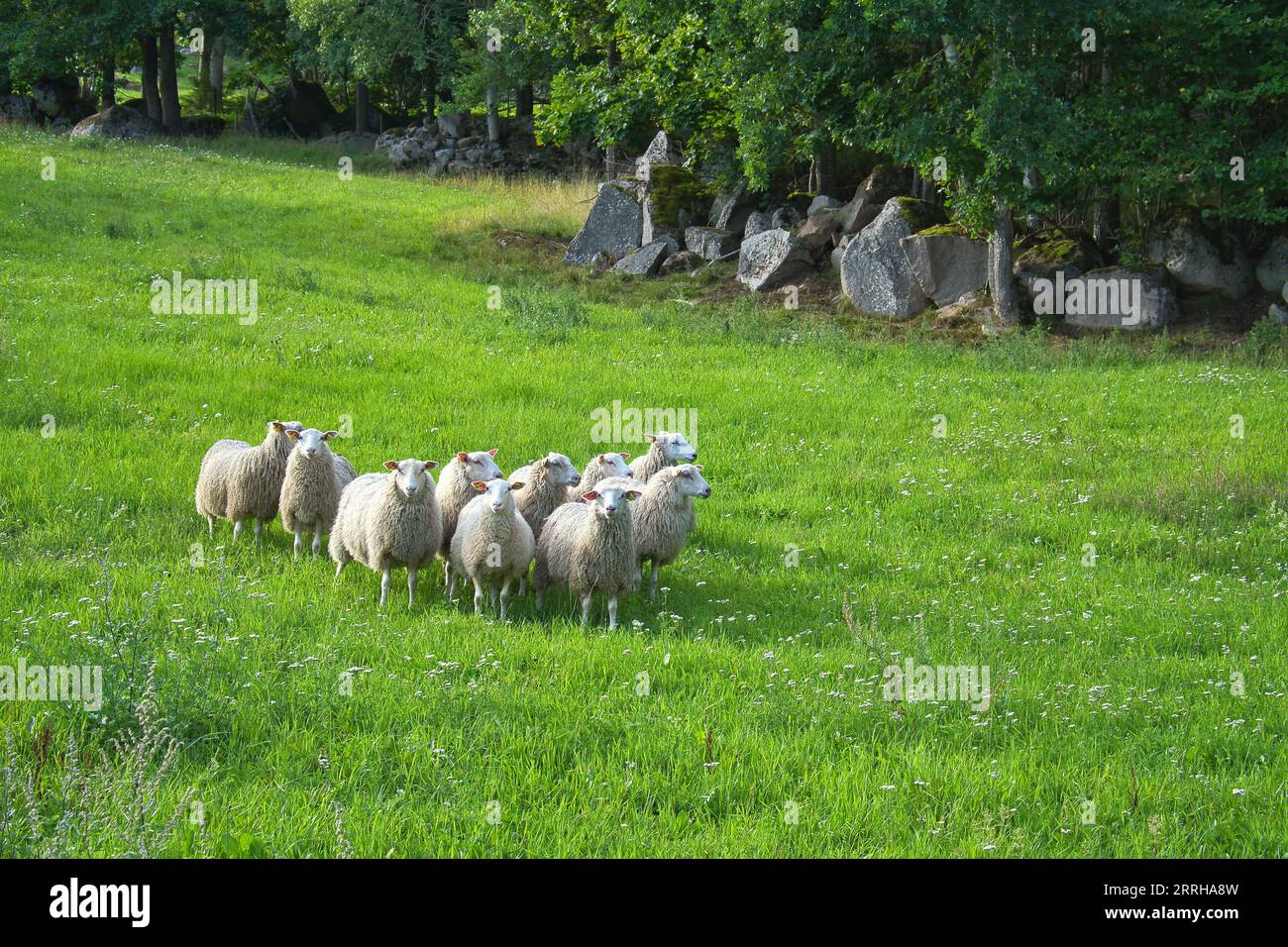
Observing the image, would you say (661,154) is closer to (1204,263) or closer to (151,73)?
(1204,263)

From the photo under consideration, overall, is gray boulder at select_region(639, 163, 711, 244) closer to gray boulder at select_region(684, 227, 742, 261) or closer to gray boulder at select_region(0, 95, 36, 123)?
gray boulder at select_region(684, 227, 742, 261)

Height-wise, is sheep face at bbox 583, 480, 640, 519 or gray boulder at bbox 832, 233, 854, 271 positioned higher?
gray boulder at bbox 832, 233, 854, 271

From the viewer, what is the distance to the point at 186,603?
880 cm

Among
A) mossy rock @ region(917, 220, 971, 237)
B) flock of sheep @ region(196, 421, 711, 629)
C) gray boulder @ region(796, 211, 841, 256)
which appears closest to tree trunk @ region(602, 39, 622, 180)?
gray boulder @ region(796, 211, 841, 256)

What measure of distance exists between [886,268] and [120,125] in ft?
109

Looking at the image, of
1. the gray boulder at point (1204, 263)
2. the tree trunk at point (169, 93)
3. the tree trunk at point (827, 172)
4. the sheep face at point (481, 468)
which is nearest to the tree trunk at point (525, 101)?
the tree trunk at point (169, 93)

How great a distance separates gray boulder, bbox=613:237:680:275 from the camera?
27.7 metres

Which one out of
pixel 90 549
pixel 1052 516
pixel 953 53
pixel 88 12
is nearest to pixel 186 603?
pixel 90 549

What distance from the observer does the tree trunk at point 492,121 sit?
4556cm

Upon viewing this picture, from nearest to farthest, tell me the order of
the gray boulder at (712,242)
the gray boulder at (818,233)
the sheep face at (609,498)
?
the sheep face at (609,498)
the gray boulder at (818,233)
the gray boulder at (712,242)

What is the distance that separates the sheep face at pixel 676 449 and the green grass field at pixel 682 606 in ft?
2.40

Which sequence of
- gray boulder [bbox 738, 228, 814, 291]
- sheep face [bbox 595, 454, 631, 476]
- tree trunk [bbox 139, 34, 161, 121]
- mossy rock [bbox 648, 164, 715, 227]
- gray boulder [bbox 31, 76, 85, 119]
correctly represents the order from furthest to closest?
gray boulder [bbox 31, 76, 85, 119] < tree trunk [bbox 139, 34, 161, 121] < mossy rock [bbox 648, 164, 715, 227] < gray boulder [bbox 738, 228, 814, 291] < sheep face [bbox 595, 454, 631, 476]

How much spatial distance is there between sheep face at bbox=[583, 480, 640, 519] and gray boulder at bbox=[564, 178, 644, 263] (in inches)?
788

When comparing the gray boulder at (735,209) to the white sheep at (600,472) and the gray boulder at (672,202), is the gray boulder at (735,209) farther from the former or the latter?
the white sheep at (600,472)
